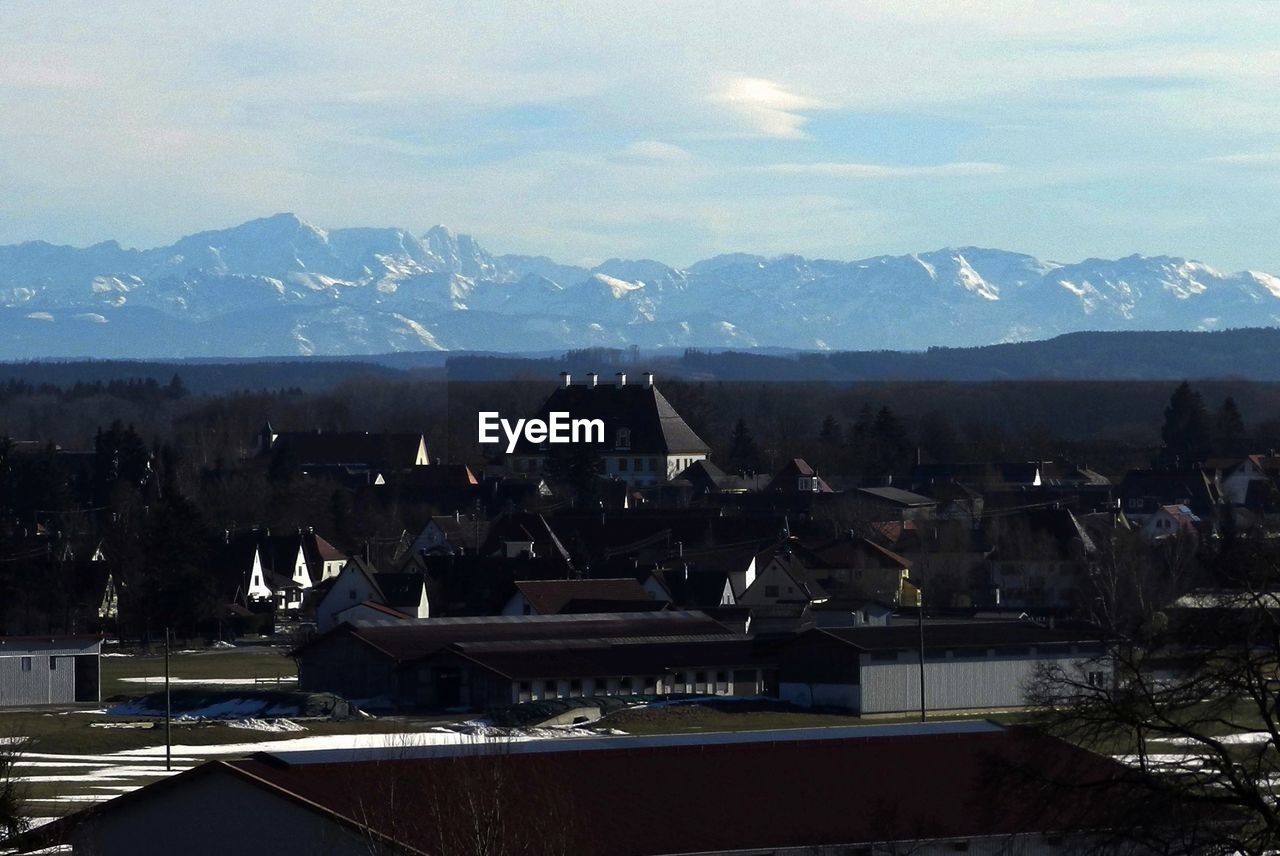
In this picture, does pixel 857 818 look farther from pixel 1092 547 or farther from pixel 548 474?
pixel 548 474

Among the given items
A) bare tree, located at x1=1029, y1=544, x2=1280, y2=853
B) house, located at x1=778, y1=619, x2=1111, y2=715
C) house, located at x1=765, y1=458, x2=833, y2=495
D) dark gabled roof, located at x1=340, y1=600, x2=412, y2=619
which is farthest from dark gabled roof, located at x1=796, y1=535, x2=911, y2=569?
bare tree, located at x1=1029, y1=544, x2=1280, y2=853

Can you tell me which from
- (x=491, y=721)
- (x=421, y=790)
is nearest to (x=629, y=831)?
(x=421, y=790)

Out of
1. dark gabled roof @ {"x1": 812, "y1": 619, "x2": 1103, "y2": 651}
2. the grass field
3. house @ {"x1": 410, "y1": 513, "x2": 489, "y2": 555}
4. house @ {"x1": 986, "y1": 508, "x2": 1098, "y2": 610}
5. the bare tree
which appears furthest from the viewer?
house @ {"x1": 410, "y1": 513, "x2": 489, "y2": 555}

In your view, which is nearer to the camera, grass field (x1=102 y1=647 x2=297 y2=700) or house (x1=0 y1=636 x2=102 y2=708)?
house (x1=0 y1=636 x2=102 y2=708)

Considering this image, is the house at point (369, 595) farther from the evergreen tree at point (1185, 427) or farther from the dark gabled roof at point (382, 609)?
the evergreen tree at point (1185, 427)

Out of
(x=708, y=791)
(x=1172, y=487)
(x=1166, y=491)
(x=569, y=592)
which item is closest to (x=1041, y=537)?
(x=569, y=592)

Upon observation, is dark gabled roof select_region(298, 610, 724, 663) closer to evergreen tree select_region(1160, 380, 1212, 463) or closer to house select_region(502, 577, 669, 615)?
house select_region(502, 577, 669, 615)

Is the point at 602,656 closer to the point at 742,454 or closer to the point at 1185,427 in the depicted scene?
the point at 1185,427
